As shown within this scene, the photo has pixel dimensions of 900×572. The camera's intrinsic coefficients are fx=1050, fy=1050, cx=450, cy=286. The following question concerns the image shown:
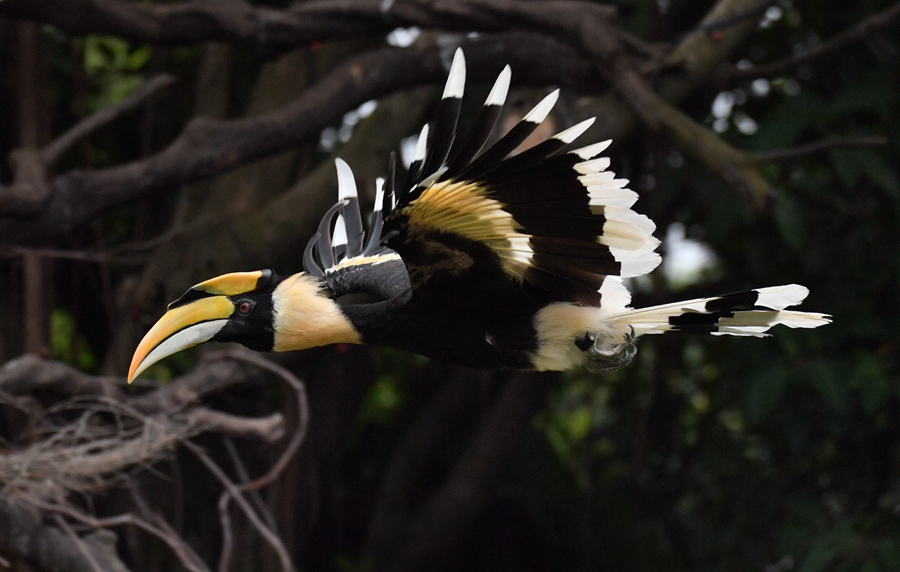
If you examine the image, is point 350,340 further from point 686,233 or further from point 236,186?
point 686,233

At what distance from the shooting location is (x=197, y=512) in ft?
10.4

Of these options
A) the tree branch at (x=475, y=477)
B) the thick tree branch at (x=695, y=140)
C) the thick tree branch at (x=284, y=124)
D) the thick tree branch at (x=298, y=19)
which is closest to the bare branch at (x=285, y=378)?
Answer: the thick tree branch at (x=284, y=124)

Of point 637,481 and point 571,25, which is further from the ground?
point 571,25

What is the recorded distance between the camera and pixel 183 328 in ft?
5.32

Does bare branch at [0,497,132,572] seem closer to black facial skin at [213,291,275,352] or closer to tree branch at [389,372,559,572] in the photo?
black facial skin at [213,291,275,352]

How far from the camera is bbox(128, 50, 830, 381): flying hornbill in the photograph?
1.36 m

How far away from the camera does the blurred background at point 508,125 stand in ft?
8.46

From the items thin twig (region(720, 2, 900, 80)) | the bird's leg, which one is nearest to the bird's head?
the bird's leg

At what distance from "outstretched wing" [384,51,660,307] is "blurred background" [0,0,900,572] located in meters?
1.00

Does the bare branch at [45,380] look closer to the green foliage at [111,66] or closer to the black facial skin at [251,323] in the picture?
the black facial skin at [251,323]

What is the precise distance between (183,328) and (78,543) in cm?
67

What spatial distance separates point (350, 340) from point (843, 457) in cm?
252

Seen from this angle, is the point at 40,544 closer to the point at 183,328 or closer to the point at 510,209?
the point at 183,328

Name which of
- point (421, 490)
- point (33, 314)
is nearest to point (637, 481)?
point (421, 490)
